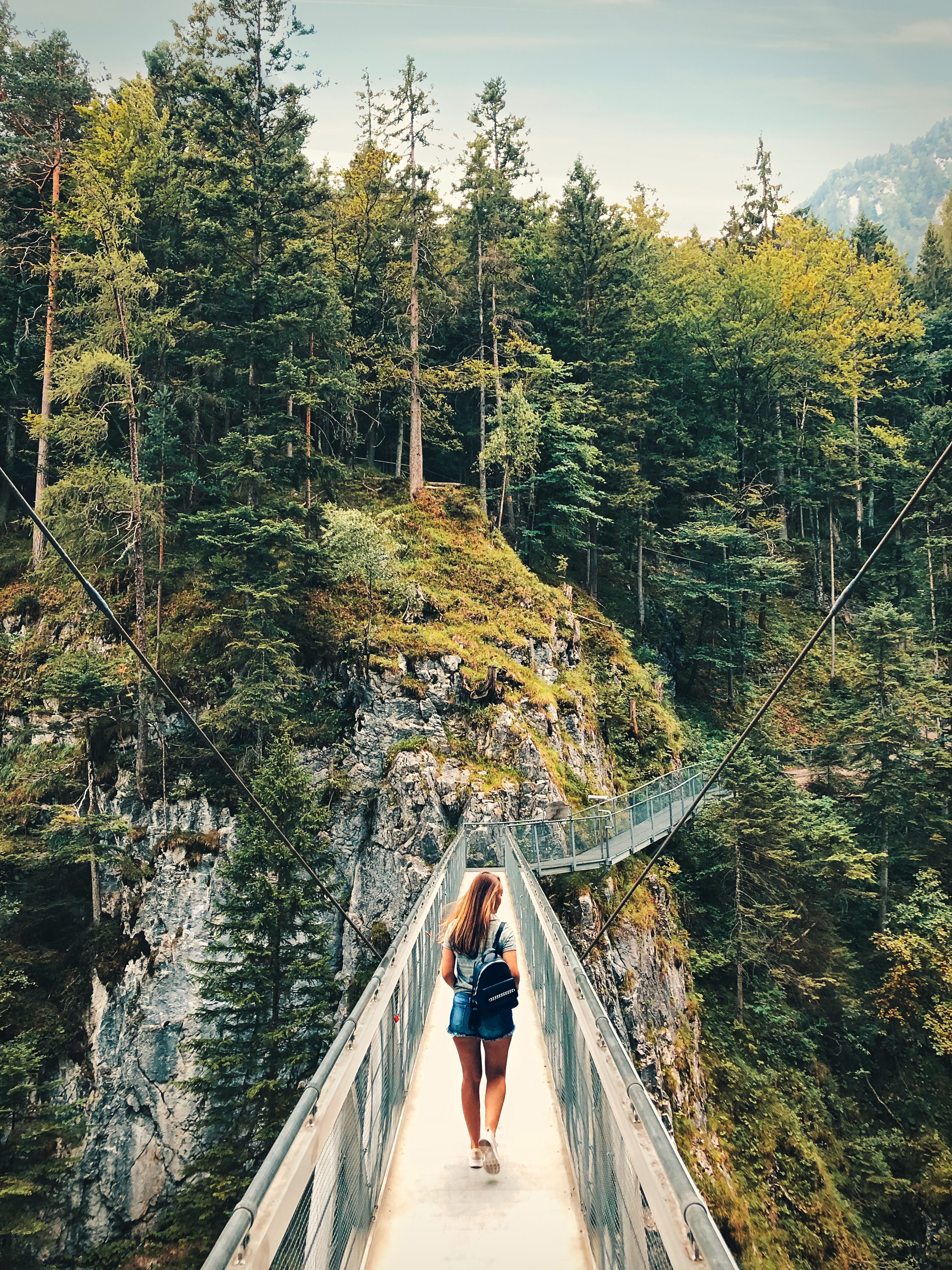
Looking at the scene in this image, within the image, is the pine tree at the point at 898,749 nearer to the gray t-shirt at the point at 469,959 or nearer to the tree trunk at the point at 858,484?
the tree trunk at the point at 858,484

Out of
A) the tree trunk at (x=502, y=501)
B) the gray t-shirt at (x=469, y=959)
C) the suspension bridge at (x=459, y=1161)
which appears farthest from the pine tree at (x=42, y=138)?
the gray t-shirt at (x=469, y=959)

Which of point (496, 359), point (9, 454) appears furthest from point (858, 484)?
point (9, 454)

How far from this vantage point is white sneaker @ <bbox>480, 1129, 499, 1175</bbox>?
378 cm

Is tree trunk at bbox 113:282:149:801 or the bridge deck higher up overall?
tree trunk at bbox 113:282:149:801


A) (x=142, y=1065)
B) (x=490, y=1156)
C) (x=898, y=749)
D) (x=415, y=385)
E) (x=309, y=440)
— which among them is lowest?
(x=142, y=1065)

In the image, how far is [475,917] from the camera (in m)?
3.68

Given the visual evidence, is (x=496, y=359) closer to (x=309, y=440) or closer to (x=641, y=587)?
(x=309, y=440)

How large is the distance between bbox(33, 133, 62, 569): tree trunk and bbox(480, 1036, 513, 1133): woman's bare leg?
22.1 metres

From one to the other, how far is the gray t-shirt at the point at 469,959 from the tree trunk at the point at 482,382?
892 inches

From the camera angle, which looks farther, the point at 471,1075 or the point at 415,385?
the point at 415,385

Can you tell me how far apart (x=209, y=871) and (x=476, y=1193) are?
14.7 meters

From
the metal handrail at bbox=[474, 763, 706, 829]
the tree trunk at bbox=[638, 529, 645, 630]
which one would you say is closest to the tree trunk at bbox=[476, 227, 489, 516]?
the tree trunk at bbox=[638, 529, 645, 630]

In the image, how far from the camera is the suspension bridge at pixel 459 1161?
6.89 feet

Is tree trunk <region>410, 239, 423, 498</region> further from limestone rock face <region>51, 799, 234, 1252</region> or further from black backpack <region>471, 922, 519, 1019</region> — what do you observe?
black backpack <region>471, 922, 519, 1019</region>
